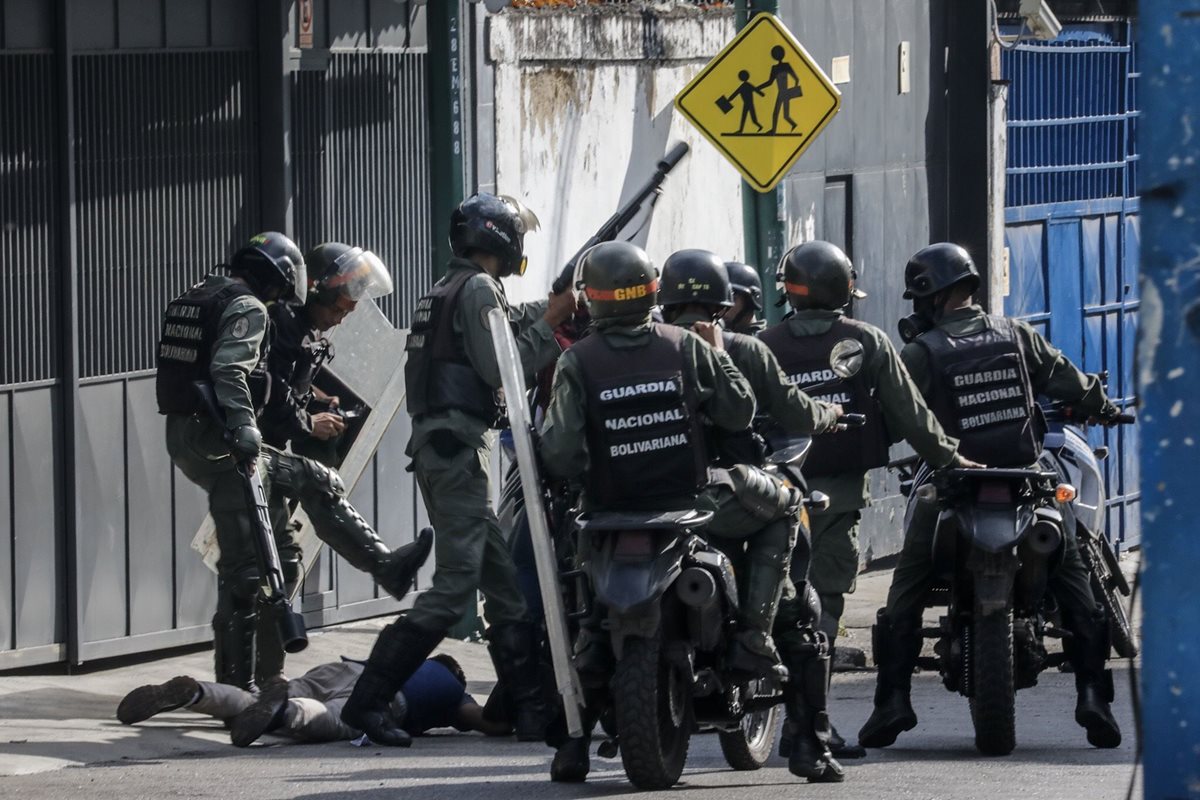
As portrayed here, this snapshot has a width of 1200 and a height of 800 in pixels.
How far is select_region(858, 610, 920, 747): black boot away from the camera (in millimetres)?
8211

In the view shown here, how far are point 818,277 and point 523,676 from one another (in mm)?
1737

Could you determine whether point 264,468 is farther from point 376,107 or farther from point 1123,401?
point 1123,401

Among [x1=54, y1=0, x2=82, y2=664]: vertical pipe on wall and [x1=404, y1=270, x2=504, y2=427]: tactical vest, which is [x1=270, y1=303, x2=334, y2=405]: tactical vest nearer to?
[x1=54, y1=0, x2=82, y2=664]: vertical pipe on wall

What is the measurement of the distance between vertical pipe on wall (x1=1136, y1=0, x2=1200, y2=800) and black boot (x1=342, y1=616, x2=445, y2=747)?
4844 millimetres

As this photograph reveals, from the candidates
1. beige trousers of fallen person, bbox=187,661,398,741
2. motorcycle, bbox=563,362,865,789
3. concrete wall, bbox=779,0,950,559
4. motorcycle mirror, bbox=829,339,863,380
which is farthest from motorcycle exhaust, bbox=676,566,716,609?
concrete wall, bbox=779,0,950,559

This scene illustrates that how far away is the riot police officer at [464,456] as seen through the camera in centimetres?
799

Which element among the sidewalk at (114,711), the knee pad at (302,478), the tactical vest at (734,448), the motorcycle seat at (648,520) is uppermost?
the tactical vest at (734,448)

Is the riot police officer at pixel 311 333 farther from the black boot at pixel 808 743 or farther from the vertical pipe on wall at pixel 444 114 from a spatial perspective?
the black boot at pixel 808 743

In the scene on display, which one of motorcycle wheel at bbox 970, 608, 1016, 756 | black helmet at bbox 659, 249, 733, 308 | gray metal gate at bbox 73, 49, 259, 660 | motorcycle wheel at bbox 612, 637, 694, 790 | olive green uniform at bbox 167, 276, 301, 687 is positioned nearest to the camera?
motorcycle wheel at bbox 612, 637, 694, 790

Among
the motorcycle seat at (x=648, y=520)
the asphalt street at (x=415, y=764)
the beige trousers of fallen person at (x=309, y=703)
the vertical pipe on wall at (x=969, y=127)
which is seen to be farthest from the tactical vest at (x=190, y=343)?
the vertical pipe on wall at (x=969, y=127)

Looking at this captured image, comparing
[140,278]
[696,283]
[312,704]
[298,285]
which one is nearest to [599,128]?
[140,278]

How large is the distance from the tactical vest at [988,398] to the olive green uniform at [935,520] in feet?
0.20

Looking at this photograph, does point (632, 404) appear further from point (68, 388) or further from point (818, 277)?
point (68, 388)

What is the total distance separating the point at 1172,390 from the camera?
3.29m
